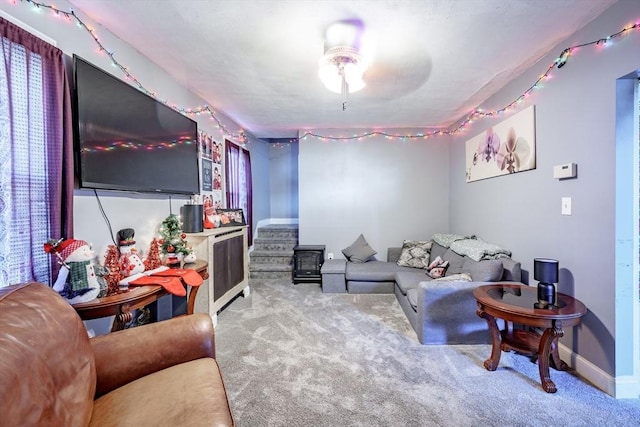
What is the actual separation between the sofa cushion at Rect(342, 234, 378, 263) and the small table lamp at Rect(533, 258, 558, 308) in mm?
2588

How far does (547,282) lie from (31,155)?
325 centimetres

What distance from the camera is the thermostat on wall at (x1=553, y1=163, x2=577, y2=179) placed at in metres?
2.07

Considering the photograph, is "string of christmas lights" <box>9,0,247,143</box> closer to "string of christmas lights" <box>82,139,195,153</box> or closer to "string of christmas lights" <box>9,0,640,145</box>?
"string of christmas lights" <box>9,0,640,145</box>

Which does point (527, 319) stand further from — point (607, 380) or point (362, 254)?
point (362, 254)

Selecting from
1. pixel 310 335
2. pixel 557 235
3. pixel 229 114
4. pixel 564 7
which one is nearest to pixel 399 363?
pixel 310 335

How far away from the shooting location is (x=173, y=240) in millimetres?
2496

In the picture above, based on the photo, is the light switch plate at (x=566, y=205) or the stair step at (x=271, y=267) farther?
the stair step at (x=271, y=267)

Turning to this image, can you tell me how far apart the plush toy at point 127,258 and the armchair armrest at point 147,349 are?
2.27ft

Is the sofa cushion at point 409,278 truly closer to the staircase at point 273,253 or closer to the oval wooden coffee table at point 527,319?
the oval wooden coffee table at point 527,319

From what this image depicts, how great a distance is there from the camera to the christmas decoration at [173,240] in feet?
8.11

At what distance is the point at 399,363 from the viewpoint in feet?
7.30

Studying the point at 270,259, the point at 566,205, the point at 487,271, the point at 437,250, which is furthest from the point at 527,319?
the point at 270,259

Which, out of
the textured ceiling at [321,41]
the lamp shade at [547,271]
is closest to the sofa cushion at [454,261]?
the lamp shade at [547,271]

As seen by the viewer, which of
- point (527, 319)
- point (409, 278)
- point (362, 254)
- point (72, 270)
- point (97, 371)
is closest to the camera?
point (97, 371)
